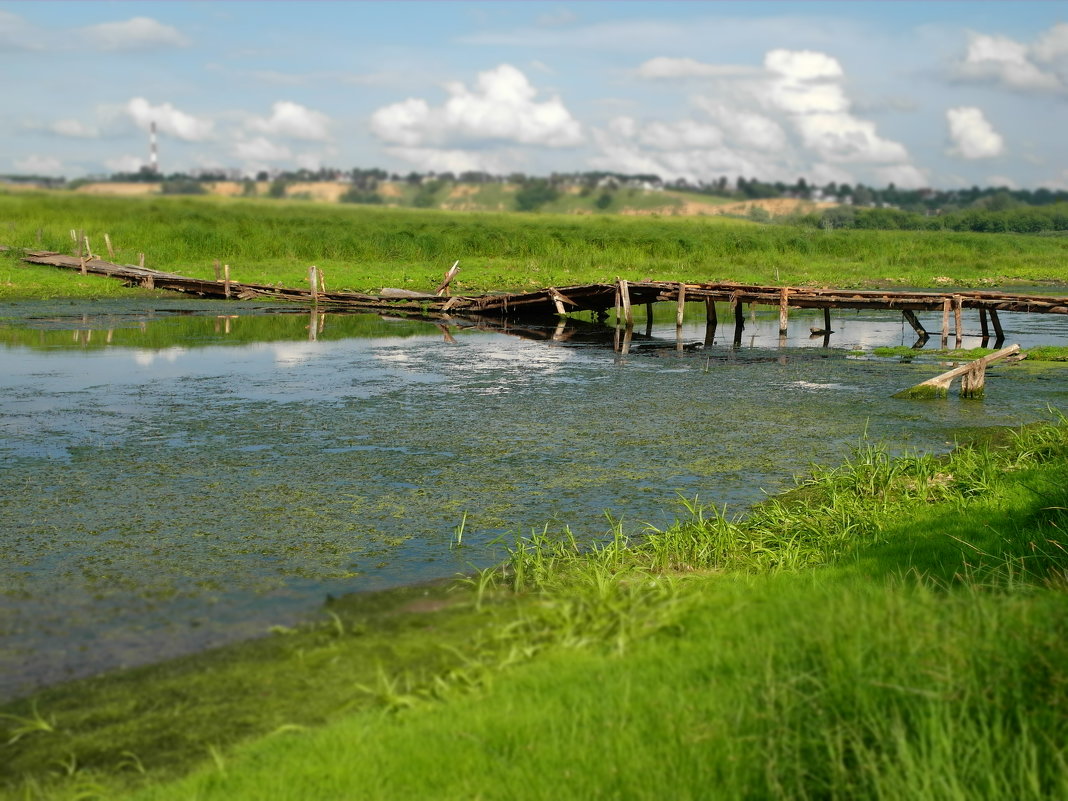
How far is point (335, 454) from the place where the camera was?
40.0ft

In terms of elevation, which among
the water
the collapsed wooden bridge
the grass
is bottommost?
the water

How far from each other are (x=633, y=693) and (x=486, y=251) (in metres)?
43.1

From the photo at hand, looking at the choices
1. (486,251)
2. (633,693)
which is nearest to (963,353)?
(633,693)

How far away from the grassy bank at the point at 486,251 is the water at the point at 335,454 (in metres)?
12.3

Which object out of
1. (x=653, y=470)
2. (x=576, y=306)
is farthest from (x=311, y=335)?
(x=653, y=470)

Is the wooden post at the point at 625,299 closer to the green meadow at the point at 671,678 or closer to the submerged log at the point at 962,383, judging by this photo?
the submerged log at the point at 962,383

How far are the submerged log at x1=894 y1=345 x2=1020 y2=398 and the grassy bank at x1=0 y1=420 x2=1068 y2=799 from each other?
8.64 metres

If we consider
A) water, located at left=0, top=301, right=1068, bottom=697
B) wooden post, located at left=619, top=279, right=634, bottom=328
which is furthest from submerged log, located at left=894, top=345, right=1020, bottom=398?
wooden post, located at left=619, top=279, right=634, bottom=328

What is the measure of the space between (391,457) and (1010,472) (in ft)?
21.6

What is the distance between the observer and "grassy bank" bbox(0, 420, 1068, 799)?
3939 mm

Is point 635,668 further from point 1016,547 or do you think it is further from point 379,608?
point 1016,547

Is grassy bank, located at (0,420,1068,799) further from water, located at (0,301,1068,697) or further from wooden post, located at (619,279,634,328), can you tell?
wooden post, located at (619,279,634,328)

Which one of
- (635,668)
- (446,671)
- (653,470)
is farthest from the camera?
(653,470)

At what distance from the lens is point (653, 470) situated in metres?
11.4
